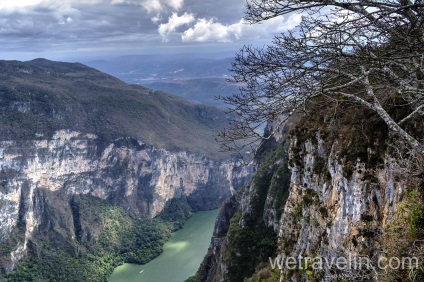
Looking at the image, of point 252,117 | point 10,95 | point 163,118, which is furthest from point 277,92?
point 163,118

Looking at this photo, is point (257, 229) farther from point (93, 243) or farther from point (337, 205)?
point (93, 243)

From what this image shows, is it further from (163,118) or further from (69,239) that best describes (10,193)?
(163,118)

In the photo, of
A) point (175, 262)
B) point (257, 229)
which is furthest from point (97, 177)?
point (257, 229)

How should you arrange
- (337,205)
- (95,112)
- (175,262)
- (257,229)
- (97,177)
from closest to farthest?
(337,205) < (257,229) < (175,262) < (97,177) < (95,112)

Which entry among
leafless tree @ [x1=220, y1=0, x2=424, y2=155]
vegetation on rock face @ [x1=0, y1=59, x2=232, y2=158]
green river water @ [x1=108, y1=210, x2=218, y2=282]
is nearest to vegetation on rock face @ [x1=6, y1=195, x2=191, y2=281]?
green river water @ [x1=108, y1=210, x2=218, y2=282]

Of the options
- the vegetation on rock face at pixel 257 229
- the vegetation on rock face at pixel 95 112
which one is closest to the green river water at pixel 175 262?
the vegetation on rock face at pixel 257 229

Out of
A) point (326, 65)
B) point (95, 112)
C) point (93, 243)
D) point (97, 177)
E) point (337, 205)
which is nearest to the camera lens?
point (326, 65)
